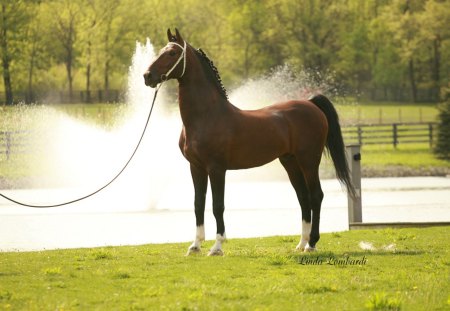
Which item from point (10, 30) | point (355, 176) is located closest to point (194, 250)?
point (355, 176)

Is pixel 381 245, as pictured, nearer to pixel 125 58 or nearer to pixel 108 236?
pixel 108 236

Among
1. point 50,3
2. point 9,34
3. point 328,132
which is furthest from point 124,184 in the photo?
point 50,3

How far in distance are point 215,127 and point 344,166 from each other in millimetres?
2413

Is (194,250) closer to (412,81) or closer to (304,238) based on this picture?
(304,238)

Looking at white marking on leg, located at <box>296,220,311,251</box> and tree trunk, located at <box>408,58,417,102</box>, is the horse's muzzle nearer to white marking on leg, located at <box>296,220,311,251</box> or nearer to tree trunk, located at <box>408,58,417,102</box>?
white marking on leg, located at <box>296,220,311,251</box>

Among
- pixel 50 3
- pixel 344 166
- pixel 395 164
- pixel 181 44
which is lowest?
pixel 395 164

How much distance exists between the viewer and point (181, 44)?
38.4 feet

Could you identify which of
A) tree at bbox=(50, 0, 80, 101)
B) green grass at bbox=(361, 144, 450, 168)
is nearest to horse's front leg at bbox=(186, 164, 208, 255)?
green grass at bbox=(361, 144, 450, 168)

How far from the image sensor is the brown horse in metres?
11.6

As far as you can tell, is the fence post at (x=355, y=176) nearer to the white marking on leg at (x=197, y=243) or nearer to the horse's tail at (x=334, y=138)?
the horse's tail at (x=334, y=138)

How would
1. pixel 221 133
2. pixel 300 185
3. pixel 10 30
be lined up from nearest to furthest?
pixel 221 133
pixel 300 185
pixel 10 30

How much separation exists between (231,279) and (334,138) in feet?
13.9

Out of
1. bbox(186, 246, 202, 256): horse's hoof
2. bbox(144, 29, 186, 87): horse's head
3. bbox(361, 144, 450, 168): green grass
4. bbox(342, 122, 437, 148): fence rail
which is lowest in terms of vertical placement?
bbox(361, 144, 450, 168): green grass

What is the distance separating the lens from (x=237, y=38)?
225 ft
